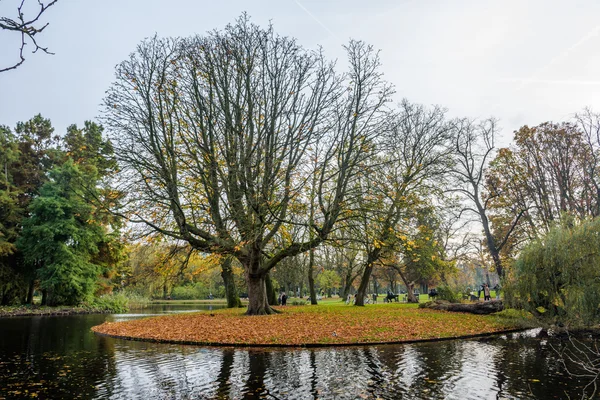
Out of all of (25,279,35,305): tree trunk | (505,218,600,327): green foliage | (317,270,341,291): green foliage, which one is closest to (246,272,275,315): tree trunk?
(505,218,600,327): green foliage

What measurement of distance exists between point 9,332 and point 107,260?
77.1 feet

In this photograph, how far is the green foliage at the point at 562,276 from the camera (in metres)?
13.3

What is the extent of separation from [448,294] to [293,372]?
20.7 m

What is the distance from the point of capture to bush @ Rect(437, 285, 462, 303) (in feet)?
85.9

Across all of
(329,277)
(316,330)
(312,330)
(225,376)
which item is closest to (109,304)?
(329,277)

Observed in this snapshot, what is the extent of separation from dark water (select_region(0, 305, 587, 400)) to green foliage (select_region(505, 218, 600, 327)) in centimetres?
233

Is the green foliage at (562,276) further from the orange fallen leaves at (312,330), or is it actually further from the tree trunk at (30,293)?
the tree trunk at (30,293)

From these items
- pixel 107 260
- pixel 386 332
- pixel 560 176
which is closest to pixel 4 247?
pixel 107 260

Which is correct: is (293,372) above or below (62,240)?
below

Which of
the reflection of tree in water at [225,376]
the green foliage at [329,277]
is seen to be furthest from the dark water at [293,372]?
the green foliage at [329,277]

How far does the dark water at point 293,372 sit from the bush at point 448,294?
1367cm

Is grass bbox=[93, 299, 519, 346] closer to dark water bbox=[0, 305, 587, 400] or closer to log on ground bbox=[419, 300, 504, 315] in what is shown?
dark water bbox=[0, 305, 587, 400]

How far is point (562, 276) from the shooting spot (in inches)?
560

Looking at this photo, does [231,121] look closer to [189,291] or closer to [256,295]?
[256,295]
